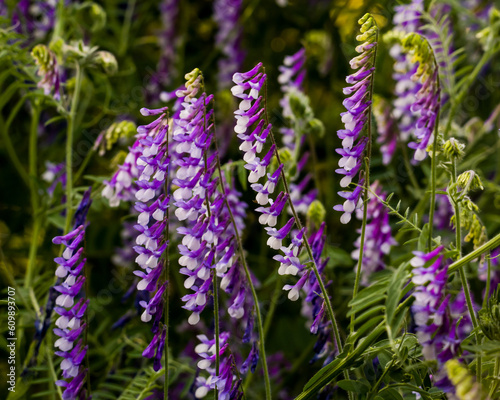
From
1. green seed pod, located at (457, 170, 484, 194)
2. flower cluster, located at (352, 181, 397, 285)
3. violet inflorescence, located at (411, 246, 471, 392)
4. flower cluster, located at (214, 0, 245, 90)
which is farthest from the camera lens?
flower cluster, located at (214, 0, 245, 90)

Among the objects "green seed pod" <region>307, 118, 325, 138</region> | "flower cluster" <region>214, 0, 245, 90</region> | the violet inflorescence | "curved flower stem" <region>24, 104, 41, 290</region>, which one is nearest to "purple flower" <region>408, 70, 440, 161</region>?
the violet inflorescence

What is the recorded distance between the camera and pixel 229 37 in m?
2.45

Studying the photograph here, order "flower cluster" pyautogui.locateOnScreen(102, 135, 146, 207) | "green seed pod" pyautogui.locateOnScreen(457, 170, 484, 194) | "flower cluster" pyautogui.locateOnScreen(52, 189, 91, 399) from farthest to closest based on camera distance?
1. "flower cluster" pyautogui.locateOnScreen(102, 135, 146, 207)
2. "flower cluster" pyautogui.locateOnScreen(52, 189, 91, 399)
3. "green seed pod" pyautogui.locateOnScreen(457, 170, 484, 194)

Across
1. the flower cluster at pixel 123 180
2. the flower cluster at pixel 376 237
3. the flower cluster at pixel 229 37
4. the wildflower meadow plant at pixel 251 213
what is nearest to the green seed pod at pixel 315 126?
the wildflower meadow plant at pixel 251 213

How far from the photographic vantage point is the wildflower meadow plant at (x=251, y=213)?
38.4 inches

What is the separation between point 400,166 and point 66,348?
1.41m

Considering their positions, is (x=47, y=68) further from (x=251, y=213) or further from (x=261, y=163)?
(x=251, y=213)

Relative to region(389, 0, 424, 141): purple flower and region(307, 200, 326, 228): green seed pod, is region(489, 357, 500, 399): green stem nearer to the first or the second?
region(307, 200, 326, 228): green seed pod

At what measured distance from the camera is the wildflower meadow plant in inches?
38.4

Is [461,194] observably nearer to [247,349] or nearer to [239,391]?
[239,391]

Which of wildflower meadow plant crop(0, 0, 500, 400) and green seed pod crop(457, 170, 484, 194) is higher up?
green seed pod crop(457, 170, 484, 194)

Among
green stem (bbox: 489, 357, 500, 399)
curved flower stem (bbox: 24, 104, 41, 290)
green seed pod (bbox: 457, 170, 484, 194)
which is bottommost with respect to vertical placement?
curved flower stem (bbox: 24, 104, 41, 290)

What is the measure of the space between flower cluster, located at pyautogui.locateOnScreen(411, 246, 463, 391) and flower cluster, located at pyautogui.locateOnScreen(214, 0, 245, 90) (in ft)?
5.54

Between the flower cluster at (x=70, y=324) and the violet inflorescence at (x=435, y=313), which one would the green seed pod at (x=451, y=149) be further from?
the flower cluster at (x=70, y=324)
